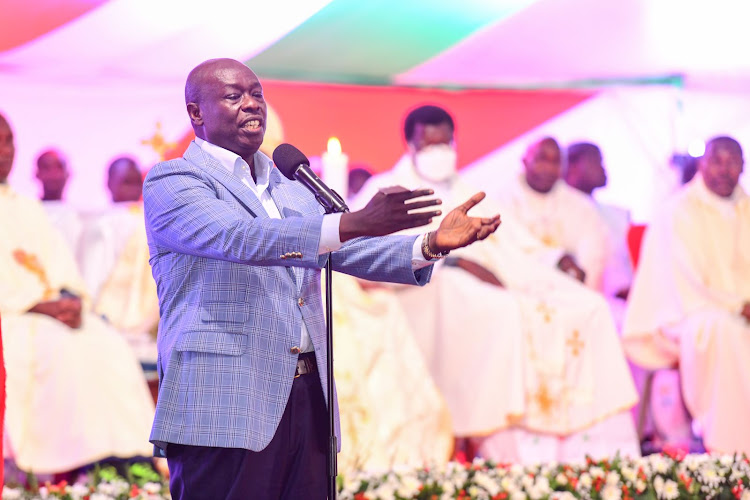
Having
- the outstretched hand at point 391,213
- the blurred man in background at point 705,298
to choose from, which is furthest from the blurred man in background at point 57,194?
the outstretched hand at point 391,213

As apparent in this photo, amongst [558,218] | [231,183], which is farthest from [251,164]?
[558,218]

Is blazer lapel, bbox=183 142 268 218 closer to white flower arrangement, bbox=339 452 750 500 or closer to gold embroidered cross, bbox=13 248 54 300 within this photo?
white flower arrangement, bbox=339 452 750 500

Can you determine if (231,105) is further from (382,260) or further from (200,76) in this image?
(382,260)

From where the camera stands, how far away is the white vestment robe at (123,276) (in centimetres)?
577

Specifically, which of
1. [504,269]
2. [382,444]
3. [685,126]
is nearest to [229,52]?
[504,269]

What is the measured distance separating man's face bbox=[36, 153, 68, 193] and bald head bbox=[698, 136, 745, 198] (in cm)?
376

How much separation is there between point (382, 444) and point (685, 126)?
3.47 meters

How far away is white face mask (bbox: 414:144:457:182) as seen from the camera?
6.07m

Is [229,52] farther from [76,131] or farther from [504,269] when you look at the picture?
[504,269]

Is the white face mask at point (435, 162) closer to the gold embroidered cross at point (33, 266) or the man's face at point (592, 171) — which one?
the man's face at point (592, 171)

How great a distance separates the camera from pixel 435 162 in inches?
240

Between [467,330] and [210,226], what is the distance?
3522 millimetres

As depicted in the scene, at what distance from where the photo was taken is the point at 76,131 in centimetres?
660

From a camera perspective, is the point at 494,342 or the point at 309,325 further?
the point at 494,342
